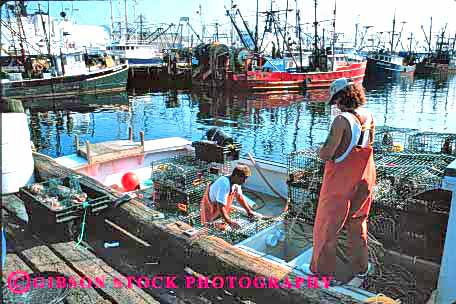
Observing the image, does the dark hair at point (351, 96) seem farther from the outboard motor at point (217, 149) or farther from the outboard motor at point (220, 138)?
the outboard motor at point (220, 138)

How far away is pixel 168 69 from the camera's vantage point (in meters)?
40.0

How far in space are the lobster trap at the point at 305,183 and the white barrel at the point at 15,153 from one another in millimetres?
4039

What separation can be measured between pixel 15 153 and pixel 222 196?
3.38 metres

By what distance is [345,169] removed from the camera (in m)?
3.17

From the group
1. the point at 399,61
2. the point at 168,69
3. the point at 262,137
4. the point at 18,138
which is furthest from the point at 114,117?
the point at 399,61

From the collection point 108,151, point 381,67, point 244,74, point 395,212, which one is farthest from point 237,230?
point 381,67

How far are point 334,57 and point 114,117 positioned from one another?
2272cm

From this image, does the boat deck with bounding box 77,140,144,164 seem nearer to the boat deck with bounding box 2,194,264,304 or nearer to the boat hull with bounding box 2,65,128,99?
the boat deck with bounding box 2,194,264,304

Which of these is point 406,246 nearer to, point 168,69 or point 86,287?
point 86,287

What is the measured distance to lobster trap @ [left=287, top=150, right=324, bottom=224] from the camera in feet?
16.0

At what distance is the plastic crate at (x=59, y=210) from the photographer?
427 cm

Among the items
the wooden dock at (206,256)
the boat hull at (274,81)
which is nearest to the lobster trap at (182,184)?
the wooden dock at (206,256)

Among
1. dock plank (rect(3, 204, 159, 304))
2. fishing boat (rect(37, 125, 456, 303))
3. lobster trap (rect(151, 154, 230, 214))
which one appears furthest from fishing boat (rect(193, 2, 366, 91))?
dock plank (rect(3, 204, 159, 304))

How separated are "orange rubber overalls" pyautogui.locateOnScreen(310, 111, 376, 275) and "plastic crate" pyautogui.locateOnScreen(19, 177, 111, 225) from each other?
2.73 meters
